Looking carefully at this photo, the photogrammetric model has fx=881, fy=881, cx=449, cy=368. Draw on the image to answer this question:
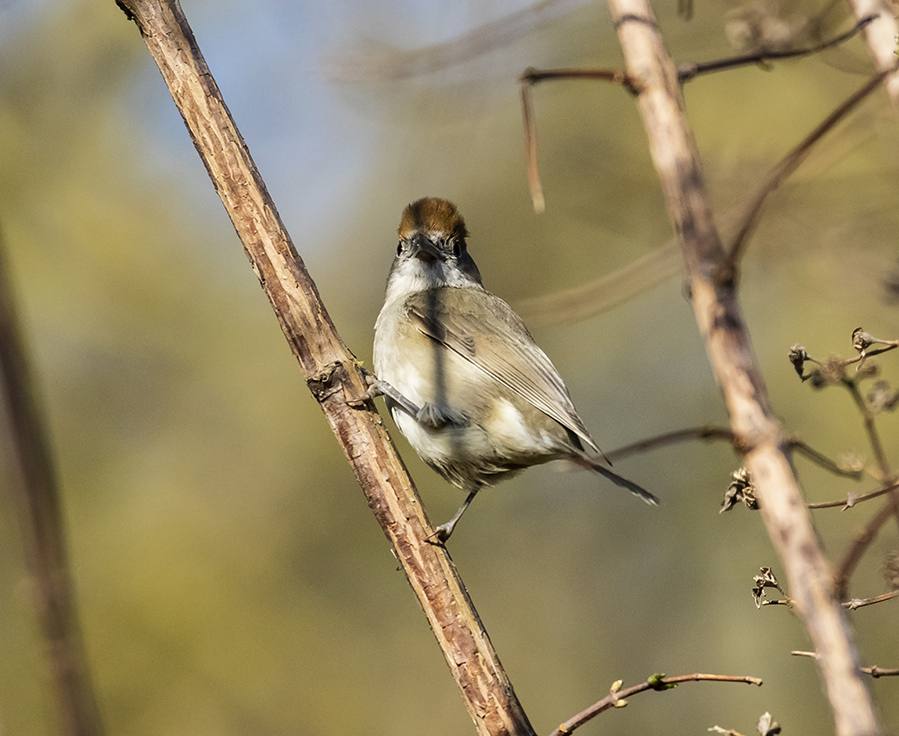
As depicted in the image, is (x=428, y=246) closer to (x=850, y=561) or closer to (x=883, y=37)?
(x=883, y=37)

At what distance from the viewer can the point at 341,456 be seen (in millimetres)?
9859

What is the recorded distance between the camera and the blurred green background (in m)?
7.82

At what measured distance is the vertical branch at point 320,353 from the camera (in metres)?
2.37

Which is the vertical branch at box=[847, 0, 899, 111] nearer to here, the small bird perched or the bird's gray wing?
the small bird perched

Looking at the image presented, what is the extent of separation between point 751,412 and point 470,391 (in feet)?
9.66

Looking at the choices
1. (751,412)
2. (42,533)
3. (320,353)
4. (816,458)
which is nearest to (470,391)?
(320,353)

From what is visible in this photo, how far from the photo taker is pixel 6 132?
9.14 meters

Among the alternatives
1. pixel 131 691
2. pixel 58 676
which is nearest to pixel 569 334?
pixel 131 691

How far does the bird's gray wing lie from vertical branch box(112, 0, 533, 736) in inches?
56.1

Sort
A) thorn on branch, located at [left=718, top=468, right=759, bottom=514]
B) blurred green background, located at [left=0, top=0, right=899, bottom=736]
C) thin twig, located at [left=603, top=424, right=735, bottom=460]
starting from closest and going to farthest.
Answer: thin twig, located at [left=603, top=424, right=735, bottom=460], thorn on branch, located at [left=718, top=468, right=759, bottom=514], blurred green background, located at [left=0, top=0, right=899, bottom=736]

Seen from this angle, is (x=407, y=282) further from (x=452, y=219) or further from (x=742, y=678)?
(x=742, y=678)

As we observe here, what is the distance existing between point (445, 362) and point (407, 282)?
2.39ft

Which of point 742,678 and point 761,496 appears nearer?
point 761,496

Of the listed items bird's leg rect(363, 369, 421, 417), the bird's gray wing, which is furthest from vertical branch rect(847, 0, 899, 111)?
bird's leg rect(363, 369, 421, 417)
